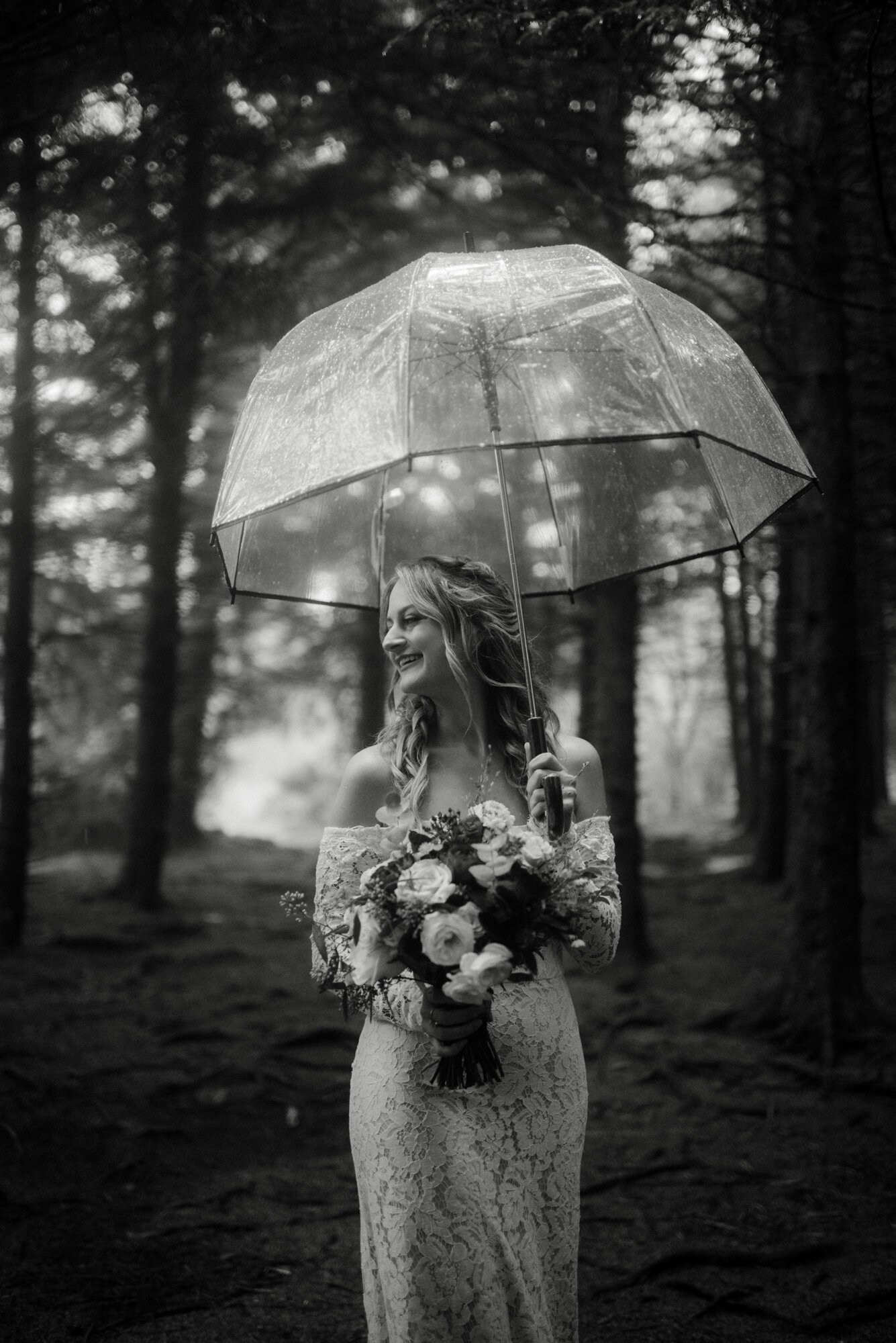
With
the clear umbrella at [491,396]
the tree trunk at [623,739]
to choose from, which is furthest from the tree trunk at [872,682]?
the clear umbrella at [491,396]

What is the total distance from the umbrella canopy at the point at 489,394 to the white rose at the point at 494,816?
2.88 feet

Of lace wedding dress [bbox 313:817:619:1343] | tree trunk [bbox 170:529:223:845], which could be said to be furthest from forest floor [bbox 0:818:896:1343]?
tree trunk [bbox 170:529:223:845]

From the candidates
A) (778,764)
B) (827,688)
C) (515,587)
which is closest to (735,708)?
(778,764)

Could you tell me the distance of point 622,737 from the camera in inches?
363

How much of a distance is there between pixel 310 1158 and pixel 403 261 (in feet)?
28.0

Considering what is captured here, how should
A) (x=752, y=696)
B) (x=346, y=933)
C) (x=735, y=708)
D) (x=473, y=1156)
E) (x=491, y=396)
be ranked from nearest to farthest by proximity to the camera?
1. (x=346, y=933)
2. (x=473, y=1156)
3. (x=491, y=396)
4. (x=752, y=696)
5. (x=735, y=708)

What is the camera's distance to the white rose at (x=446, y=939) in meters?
2.23

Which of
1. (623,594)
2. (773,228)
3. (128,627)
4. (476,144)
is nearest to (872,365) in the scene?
(773,228)

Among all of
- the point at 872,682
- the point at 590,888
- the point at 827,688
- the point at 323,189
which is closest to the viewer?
the point at 590,888

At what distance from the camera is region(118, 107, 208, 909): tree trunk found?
1100 cm

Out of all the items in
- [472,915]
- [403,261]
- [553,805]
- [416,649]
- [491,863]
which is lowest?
[472,915]

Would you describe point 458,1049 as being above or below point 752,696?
below

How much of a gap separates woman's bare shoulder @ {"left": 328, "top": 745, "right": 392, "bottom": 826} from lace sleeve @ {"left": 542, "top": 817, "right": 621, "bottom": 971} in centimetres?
60

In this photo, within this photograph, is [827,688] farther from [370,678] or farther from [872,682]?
[872,682]
